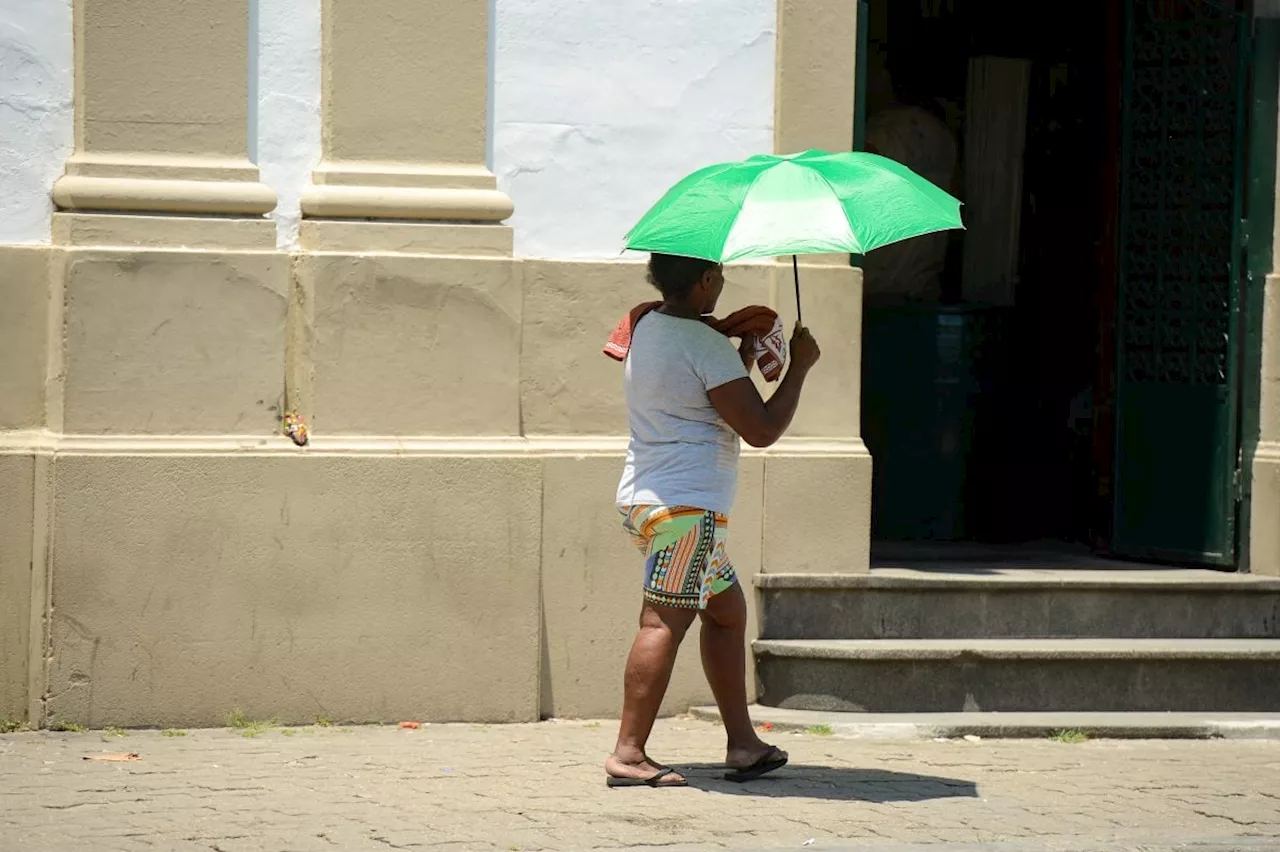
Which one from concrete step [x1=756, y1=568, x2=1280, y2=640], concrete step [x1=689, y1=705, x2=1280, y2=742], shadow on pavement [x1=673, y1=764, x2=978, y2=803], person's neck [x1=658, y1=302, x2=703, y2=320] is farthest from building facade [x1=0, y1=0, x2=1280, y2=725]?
person's neck [x1=658, y1=302, x2=703, y2=320]

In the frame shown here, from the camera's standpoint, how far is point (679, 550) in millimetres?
5852

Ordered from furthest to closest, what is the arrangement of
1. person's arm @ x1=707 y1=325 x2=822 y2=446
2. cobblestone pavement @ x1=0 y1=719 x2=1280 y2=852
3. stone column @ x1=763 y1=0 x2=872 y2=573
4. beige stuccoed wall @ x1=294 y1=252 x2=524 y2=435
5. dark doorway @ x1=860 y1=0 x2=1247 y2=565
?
dark doorway @ x1=860 y1=0 x2=1247 y2=565, stone column @ x1=763 y1=0 x2=872 y2=573, beige stuccoed wall @ x1=294 y1=252 x2=524 y2=435, person's arm @ x1=707 y1=325 x2=822 y2=446, cobblestone pavement @ x1=0 y1=719 x2=1280 y2=852

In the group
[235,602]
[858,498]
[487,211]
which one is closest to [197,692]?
[235,602]

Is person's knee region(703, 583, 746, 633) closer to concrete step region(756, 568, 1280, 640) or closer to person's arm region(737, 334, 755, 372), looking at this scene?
person's arm region(737, 334, 755, 372)

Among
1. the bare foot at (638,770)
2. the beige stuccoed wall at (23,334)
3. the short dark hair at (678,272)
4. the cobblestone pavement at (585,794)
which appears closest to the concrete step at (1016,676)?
the cobblestone pavement at (585,794)

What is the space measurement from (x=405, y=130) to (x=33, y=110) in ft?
4.53

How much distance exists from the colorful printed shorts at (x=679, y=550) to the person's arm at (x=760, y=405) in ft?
0.99

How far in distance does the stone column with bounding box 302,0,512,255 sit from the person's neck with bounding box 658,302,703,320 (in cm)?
146

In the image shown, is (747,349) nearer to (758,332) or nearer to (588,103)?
(758,332)

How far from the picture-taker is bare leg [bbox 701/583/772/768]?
605cm

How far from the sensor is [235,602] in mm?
6867

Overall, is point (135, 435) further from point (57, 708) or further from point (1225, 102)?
point (1225, 102)

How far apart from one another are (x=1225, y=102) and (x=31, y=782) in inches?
230

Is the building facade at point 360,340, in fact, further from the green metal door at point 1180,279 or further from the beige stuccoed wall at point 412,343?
the green metal door at point 1180,279
